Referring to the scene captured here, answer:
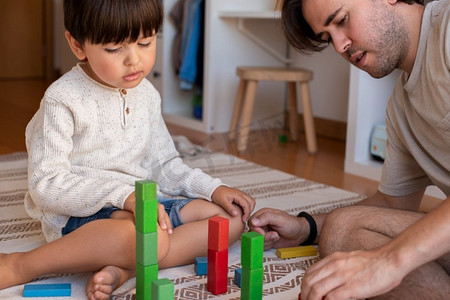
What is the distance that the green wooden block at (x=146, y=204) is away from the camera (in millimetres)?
897

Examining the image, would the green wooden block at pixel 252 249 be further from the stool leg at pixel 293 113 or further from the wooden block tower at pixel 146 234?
the stool leg at pixel 293 113

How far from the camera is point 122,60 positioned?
1188 millimetres

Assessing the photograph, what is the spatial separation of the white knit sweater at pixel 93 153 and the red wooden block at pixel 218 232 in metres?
0.21

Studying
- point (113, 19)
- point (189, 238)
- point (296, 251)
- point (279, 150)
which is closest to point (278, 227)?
point (296, 251)

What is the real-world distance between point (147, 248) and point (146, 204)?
0.08m

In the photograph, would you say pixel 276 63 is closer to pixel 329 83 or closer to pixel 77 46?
pixel 329 83

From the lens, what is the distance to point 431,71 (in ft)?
3.52

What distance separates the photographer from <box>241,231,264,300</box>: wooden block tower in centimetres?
93

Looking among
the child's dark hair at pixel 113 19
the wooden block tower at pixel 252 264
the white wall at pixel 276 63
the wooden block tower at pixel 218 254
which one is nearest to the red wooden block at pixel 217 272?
the wooden block tower at pixel 218 254

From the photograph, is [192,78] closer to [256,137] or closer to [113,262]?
[256,137]

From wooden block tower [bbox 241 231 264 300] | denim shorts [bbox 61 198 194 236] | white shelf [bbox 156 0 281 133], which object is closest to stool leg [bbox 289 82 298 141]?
white shelf [bbox 156 0 281 133]

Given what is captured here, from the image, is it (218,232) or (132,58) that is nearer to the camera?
(218,232)

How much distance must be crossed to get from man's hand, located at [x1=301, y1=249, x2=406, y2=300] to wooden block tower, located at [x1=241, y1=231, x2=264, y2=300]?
9 cm

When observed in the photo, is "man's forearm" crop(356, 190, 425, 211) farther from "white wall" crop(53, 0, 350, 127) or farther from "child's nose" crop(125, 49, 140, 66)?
"white wall" crop(53, 0, 350, 127)
